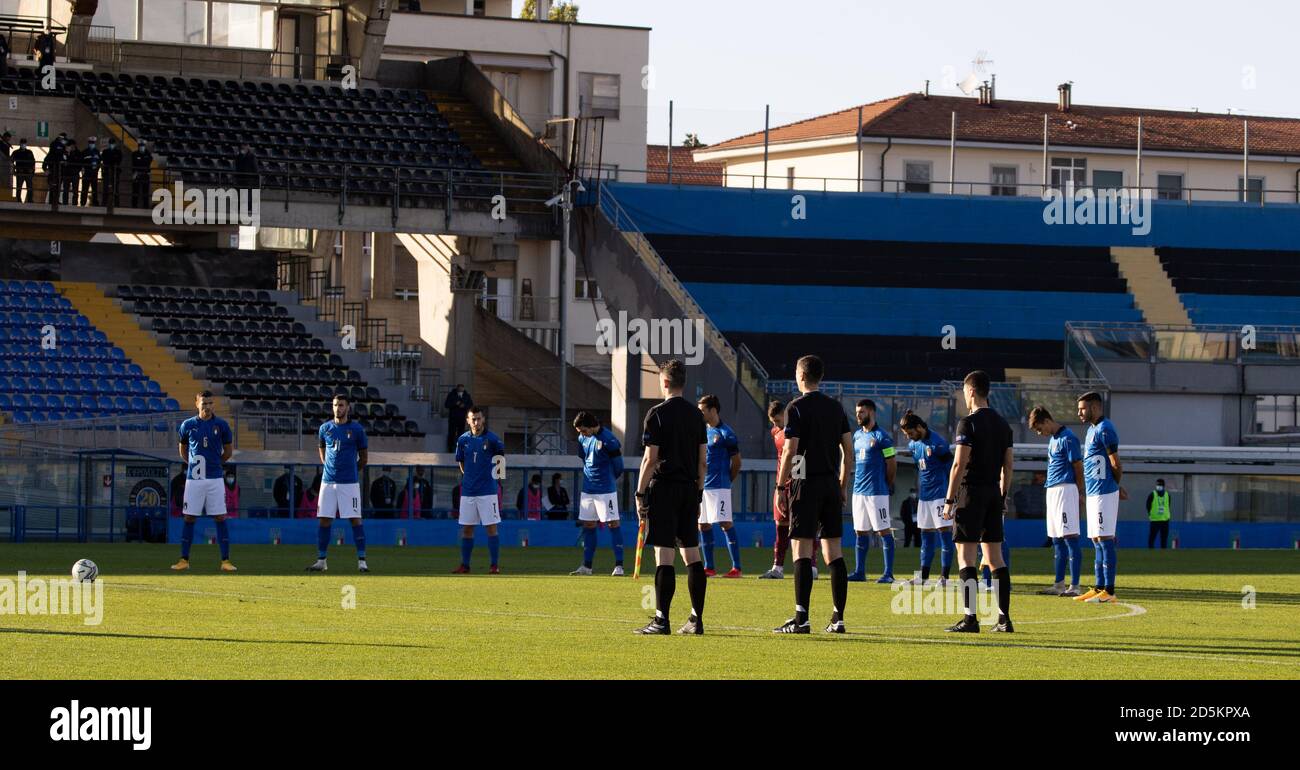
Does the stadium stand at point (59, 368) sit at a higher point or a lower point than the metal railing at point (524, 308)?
lower

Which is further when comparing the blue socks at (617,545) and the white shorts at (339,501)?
the blue socks at (617,545)

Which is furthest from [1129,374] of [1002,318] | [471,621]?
[471,621]

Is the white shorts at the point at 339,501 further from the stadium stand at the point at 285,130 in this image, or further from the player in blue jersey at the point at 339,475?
the stadium stand at the point at 285,130

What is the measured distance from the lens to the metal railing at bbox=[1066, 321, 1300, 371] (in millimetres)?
→ 42562

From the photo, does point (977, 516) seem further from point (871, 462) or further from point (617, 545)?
point (617, 545)

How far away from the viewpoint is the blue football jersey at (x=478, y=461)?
23562 mm

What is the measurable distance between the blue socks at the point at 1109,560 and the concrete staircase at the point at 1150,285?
1094 inches

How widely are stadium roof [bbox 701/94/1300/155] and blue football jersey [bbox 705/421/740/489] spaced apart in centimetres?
3792

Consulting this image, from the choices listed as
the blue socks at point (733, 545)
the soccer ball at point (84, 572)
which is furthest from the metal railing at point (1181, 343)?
the soccer ball at point (84, 572)

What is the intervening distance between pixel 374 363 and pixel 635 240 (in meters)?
6.19

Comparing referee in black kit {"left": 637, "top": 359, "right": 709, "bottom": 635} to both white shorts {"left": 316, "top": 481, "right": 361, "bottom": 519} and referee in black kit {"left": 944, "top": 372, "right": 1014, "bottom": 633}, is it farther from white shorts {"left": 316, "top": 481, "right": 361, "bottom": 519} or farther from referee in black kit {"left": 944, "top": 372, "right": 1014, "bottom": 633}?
white shorts {"left": 316, "top": 481, "right": 361, "bottom": 519}

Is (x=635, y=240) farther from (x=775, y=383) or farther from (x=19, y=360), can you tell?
(x=19, y=360)
